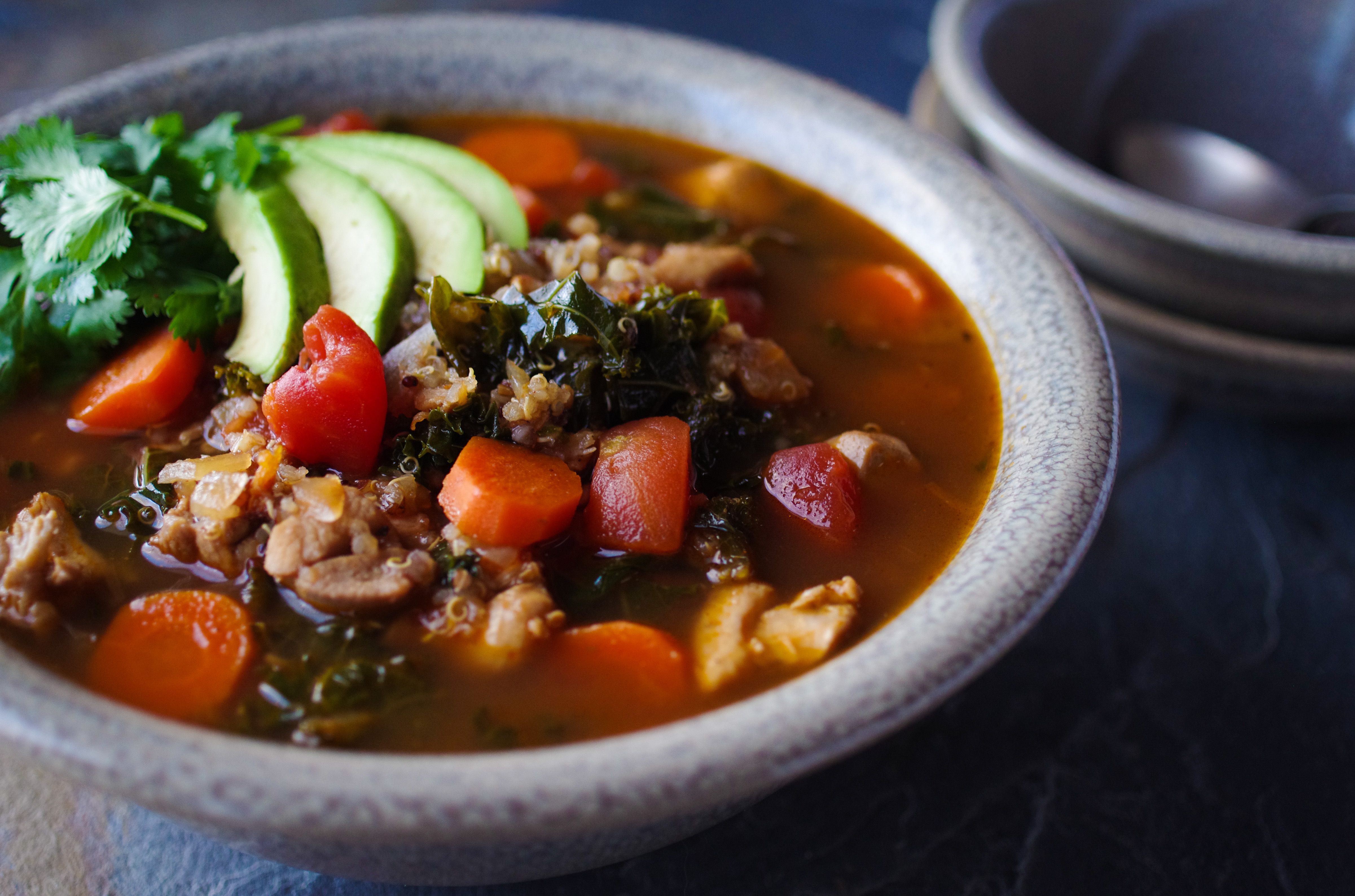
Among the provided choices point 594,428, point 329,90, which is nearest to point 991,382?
point 594,428

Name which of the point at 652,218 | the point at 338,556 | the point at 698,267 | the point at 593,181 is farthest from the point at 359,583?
the point at 593,181

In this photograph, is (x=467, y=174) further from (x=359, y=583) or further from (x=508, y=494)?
(x=359, y=583)

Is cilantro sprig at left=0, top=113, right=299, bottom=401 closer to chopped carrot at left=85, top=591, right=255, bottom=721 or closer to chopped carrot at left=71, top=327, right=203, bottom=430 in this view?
chopped carrot at left=71, top=327, right=203, bottom=430

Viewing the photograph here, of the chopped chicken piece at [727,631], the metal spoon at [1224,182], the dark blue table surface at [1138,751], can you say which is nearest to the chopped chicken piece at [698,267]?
the chopped chicken piece at [727,631]

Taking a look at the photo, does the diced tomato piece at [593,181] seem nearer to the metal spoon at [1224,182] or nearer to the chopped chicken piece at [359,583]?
the chopped chicken piece at [359,583]

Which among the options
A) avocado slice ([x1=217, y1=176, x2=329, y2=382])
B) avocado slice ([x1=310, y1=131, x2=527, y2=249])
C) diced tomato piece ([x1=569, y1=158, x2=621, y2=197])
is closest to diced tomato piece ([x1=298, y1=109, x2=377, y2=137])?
avocado slice ([x1=310, y1=131, x2=527, y2=249])

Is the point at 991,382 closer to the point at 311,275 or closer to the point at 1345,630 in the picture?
the point at 1345,630
